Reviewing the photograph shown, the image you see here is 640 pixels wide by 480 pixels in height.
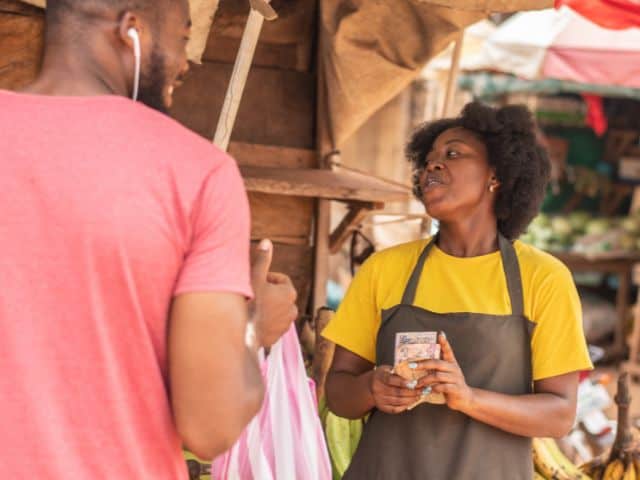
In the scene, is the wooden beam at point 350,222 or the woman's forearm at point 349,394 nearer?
the woman's forearm at point 349,394

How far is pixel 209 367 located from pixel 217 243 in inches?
7.9

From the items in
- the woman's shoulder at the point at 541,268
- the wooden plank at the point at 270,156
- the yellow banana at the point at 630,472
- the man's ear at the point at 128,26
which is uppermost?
the man's ear at the point at 128,26

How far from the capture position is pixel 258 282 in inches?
62.7

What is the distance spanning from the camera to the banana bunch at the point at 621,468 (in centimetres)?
348

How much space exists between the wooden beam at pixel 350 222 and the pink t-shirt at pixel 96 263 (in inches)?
86.8

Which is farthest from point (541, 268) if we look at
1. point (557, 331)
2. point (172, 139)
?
point (172, 139)

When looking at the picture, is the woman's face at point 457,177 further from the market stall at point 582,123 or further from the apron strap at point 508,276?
the market stall at point 582,123

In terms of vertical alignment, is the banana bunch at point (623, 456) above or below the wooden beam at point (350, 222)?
below

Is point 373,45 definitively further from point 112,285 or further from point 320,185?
point 112,285

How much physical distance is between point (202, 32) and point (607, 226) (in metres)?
8.39

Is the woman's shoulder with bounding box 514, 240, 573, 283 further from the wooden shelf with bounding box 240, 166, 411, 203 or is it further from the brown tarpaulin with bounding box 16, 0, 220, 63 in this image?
the brown tarpaulin with bounding box 16, 0, 220, 63

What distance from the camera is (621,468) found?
3.50m

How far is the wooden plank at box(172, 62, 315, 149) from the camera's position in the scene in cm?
379

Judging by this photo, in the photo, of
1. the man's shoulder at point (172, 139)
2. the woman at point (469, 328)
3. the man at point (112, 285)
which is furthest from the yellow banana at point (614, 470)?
the man's shoulder at point (172, 139)
